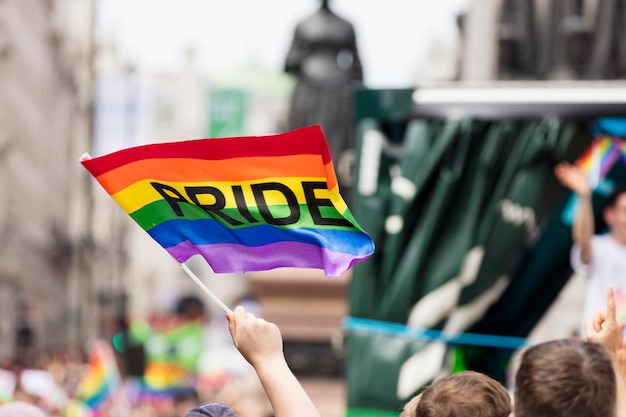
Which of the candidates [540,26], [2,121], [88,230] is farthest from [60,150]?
[540,26]

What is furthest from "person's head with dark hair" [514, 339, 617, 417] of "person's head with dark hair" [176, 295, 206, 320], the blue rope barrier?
"person's head with dark hair" [176, 295, 206, 320]

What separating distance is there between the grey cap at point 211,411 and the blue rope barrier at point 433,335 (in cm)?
390

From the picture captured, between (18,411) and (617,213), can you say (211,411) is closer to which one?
(18,411)

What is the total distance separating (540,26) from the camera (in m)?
19.6

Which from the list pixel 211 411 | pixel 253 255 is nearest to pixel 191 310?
pixel 253 255

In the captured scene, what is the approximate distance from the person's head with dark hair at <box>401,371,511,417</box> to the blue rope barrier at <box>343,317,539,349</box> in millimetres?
3780

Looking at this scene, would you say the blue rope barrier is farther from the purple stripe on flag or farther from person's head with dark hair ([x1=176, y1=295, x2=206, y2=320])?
person's head with dark hair ([x1=176, y1=295, x2=206, y2=320])

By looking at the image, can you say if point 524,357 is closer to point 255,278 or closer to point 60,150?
point 255,278

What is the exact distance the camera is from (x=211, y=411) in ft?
11.9

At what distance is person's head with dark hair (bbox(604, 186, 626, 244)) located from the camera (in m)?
7.05

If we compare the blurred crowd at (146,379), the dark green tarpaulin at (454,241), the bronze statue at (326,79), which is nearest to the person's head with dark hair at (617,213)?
the dark green tarpaulin at (454,241)

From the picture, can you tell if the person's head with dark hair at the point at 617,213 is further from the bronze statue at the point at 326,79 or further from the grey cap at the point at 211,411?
the bronze statue at the point at 326,79

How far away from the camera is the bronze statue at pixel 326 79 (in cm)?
1162

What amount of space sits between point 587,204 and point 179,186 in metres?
3.12
